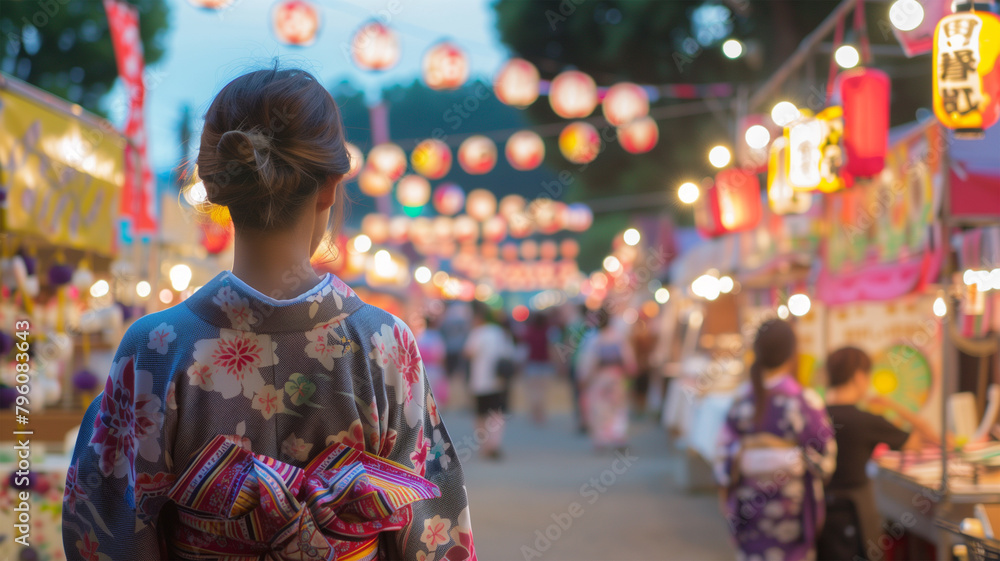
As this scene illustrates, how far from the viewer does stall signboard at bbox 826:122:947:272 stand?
5898mm

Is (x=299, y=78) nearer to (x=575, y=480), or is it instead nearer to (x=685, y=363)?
(x=575, y=480)

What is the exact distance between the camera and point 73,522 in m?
1.56

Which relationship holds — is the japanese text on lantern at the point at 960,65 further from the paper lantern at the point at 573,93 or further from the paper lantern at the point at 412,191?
the paper lantern at the point at 412,191

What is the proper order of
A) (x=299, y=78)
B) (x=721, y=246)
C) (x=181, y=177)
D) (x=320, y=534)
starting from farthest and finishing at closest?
(x=721, y=246), (x=181, y=177), (x=299, y=78), (x=320, y=534)

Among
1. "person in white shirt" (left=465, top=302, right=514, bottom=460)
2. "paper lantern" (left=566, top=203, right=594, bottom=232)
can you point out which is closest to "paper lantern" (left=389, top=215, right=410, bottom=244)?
"paper lantern" (left=566, top=203, right=594, bottom=232)

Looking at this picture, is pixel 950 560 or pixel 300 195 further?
pixel 950 560

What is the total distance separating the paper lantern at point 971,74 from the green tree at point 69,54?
15.1m

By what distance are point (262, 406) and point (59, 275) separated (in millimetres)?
4584

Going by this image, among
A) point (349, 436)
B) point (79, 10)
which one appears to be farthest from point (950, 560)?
point (79, 10)

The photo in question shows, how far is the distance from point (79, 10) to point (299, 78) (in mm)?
16341

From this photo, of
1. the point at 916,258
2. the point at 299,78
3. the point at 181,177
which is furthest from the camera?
the point at 916,258

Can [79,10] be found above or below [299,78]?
above

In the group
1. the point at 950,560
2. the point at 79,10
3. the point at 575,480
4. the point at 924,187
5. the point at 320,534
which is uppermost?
the point at 79,10

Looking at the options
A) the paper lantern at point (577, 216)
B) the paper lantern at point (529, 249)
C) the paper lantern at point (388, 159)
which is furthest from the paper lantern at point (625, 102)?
the paper lantern at point (529, 249)
